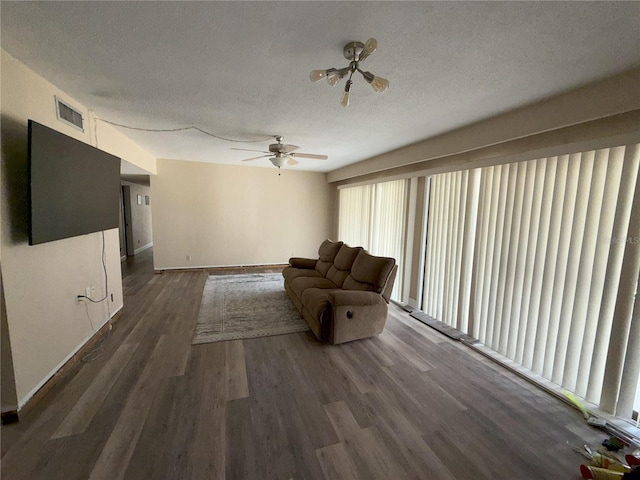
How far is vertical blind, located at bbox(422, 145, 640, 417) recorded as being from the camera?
187 cm

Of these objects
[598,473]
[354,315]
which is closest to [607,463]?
[598,473]

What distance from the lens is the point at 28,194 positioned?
70.0 inches

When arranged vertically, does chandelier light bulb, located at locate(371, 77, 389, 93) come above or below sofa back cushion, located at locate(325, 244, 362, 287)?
above

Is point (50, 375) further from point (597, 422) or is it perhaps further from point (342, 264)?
point (597, 422)

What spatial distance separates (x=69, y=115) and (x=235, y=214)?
3853mm

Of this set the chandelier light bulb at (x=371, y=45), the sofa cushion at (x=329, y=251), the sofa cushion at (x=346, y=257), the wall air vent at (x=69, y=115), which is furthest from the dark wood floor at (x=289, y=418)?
the chandelier light bulb at (x=371, y=45)

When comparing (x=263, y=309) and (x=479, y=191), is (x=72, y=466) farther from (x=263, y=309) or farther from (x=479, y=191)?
(x=479, y=191)

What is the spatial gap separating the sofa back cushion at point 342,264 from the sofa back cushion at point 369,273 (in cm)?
18

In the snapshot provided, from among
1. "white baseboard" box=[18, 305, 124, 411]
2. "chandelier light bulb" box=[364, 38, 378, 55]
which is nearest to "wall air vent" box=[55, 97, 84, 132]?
"white baseboard" box=[18, 305, 124, 411]

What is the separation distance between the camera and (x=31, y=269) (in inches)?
75.9

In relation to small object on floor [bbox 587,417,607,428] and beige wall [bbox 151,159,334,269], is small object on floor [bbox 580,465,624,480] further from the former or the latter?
beige wall [bbox 151,159,334,269]

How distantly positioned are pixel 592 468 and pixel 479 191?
248 cm

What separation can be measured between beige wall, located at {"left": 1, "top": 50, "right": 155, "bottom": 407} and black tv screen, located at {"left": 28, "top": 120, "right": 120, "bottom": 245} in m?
0.14

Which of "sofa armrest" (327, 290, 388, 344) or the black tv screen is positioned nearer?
the black tv screen
